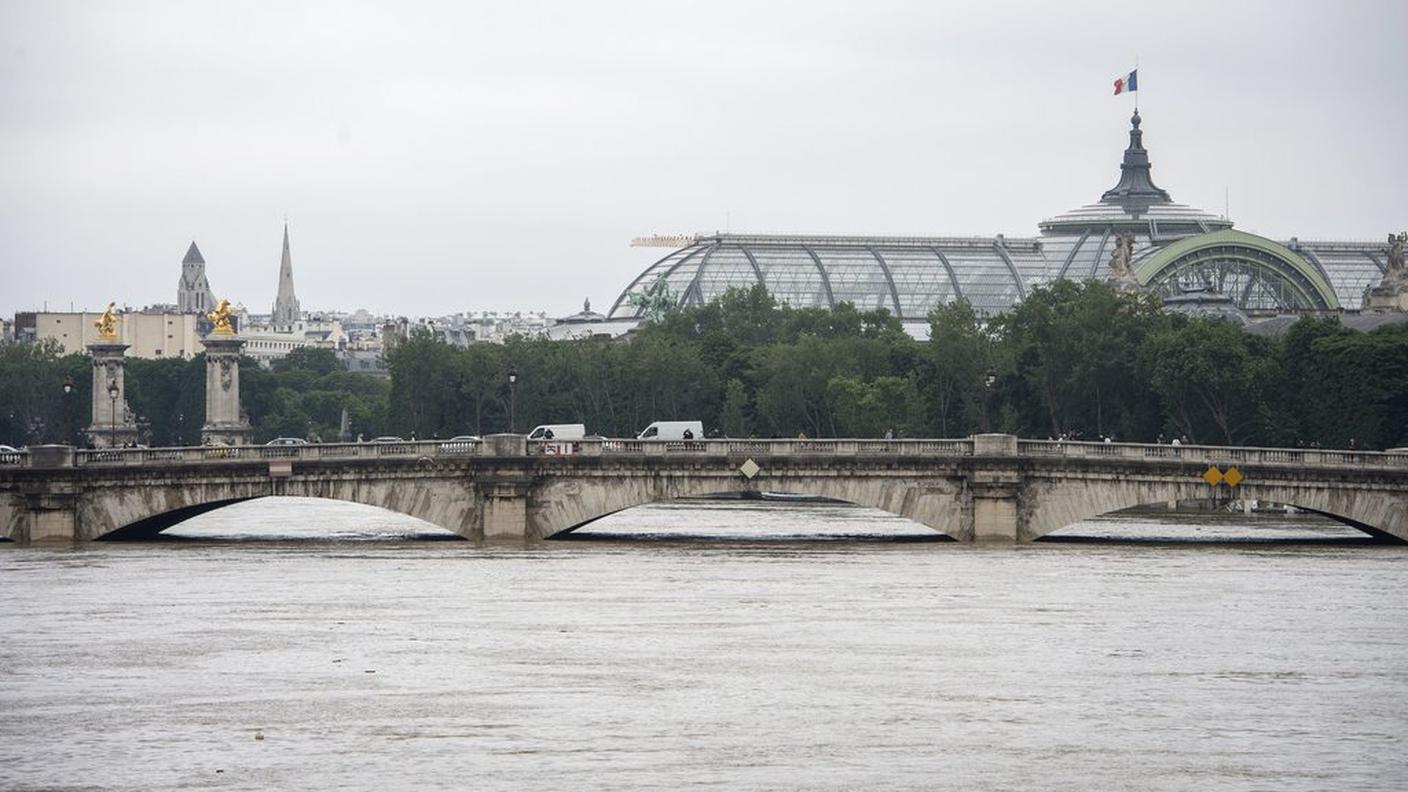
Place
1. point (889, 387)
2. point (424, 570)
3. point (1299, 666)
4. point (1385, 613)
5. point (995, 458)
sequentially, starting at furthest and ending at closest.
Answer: point (889, 387) → point (995, 458) → point (424, 570) → point (1385, 613) → point (1299, 666)

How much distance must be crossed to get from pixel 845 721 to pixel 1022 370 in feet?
300

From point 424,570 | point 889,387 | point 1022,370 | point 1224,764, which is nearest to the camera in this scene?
point 1224,764

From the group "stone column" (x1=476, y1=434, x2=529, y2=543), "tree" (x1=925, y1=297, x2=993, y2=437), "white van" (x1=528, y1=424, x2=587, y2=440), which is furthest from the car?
"tree" (x1=925, y1=297, x2=993, y2=437)

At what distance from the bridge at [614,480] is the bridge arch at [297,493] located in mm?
45

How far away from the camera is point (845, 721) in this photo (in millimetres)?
49125

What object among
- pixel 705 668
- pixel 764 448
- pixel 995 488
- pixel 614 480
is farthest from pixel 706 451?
pixel 705 668

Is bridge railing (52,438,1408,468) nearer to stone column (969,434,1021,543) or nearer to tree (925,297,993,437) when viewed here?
stone column (969,434,1021,543)

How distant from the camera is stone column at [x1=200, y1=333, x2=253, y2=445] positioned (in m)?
181

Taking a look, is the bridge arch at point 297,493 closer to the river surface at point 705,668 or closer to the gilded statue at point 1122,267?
the river surface at point 705,668

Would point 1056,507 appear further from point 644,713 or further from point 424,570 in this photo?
point 644,713

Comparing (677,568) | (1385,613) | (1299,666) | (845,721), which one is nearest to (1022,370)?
(677,568)

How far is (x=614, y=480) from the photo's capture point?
8956 cm

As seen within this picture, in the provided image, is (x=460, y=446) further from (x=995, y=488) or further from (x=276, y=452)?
(x=995, y=488)

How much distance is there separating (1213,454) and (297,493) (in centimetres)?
2897
